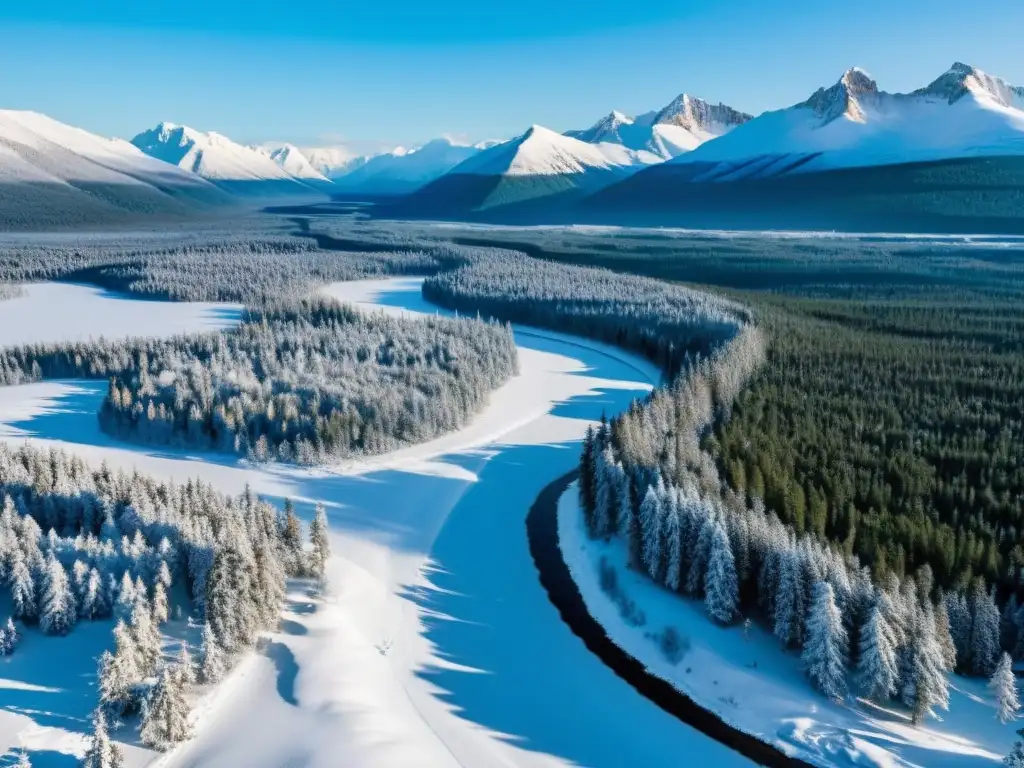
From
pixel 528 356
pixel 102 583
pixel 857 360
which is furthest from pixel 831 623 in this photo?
pixel 528 356

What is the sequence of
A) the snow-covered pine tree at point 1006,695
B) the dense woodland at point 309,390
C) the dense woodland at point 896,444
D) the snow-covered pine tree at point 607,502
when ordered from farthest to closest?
the dense woodland at point 309,390
the snow-covered pine tree at point 607,502
the dense woodland at point 896,444
the snow-covered pine tree at point 1006,695

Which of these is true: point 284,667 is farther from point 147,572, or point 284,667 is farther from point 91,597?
point 91,597

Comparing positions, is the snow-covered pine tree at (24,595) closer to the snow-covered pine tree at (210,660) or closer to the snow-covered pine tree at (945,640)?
the snow-covered pine tree at (210,660)

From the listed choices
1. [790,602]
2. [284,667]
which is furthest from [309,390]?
[790,602]

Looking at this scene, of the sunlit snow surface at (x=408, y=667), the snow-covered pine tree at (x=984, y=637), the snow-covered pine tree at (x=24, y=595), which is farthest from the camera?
the snow-covered pine tree at (x=24, y=595)

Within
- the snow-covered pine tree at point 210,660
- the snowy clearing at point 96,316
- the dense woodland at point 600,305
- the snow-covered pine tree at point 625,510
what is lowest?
the snow-covered pine tree at point 210,660

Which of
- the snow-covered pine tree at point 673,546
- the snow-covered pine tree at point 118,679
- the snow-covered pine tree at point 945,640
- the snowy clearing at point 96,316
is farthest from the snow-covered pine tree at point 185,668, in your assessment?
the snowy clearing at point 96,316

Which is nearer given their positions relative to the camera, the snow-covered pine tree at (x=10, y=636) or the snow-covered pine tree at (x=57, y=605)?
the snow-covered pine tree at (x=10, y=636)
